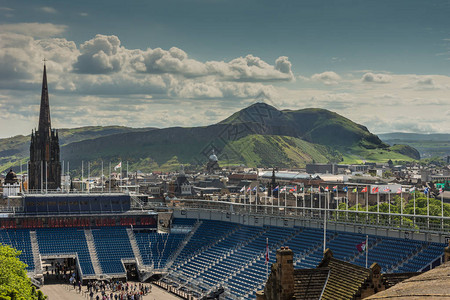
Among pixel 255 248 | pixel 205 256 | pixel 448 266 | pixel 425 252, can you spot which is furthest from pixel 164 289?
pixel 448 266

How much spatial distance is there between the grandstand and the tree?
2331 centimetres

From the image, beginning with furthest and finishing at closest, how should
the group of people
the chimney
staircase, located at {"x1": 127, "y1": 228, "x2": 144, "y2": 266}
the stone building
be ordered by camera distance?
staircase, located at {"x1": 127, "y1": 228, "x2": 144, "y2": 266}, the group of people, the stone building, the chimney

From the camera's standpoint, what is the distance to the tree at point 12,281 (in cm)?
5972

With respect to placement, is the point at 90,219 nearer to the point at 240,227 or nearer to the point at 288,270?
the point at 240,227

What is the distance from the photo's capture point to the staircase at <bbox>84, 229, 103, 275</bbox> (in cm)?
9981

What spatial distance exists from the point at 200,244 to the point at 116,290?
1575 centimetres

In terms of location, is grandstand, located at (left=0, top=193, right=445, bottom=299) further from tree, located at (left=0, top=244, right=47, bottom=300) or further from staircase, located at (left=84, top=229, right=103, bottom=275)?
tree, located at (left=0, top=244, right=47, bottom=300)

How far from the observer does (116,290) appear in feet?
305

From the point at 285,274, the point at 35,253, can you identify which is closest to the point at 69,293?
the point at 35,253

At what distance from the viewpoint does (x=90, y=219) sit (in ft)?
371

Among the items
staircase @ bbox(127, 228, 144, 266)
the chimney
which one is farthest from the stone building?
staircase @ bbox(127, 228, 144, 266)

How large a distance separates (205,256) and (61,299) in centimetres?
2027

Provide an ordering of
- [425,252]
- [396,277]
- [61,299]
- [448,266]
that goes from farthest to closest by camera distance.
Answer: [61,299] → [425,252] → [396,277] → [448,266]

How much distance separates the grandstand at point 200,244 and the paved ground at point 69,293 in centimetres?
177
